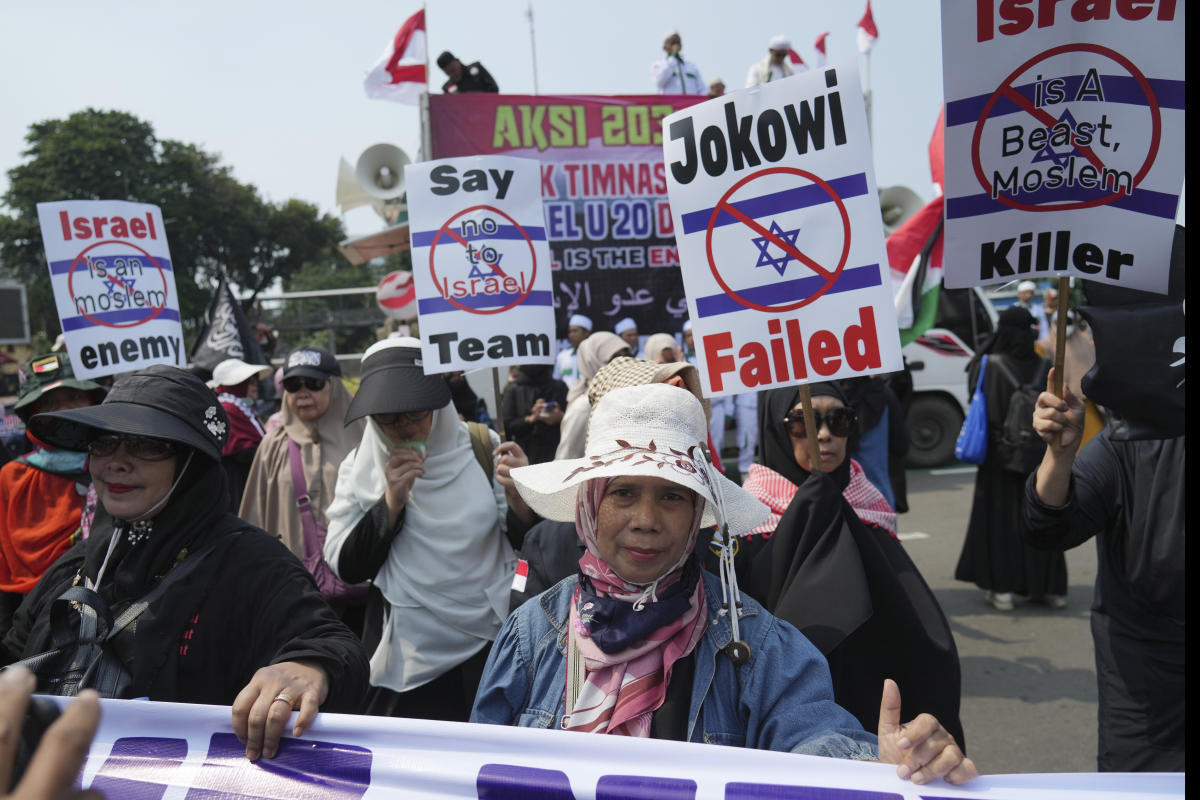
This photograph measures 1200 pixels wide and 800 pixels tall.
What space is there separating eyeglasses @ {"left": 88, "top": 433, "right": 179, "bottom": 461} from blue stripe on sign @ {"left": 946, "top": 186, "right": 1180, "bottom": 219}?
2084mm

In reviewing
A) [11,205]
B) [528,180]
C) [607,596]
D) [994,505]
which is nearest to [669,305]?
[994,505]

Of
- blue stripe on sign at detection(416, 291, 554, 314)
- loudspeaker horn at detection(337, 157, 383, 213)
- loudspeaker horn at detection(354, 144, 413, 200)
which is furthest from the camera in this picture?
loudspeaker horn at detection(337, 157, 383, 213)

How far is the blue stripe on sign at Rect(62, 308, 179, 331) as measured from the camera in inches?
172

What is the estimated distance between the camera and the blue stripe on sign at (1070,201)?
2182 mm

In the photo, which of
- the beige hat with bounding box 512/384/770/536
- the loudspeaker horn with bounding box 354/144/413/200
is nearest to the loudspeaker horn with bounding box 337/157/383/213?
the loudspeaker horn with bounding box 354/144/413/200

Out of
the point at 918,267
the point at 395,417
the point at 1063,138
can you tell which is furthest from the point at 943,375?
the point at 395,417

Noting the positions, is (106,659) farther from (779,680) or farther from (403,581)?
(779,680)

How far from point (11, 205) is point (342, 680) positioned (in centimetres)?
4543

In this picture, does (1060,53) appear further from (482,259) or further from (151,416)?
(151,416)

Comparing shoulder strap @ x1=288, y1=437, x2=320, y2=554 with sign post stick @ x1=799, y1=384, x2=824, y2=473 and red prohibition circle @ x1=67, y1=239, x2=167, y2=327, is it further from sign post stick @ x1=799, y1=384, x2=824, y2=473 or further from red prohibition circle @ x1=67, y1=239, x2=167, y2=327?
sign post stick @ x1=799, y1=384, x2=824, y2=473

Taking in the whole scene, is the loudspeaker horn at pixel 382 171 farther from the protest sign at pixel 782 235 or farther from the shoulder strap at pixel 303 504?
the protest sign at pixel 782 235

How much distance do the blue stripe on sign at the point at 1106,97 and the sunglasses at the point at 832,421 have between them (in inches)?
47.7

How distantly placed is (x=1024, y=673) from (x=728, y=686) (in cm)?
385

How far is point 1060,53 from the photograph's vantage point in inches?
87.4
